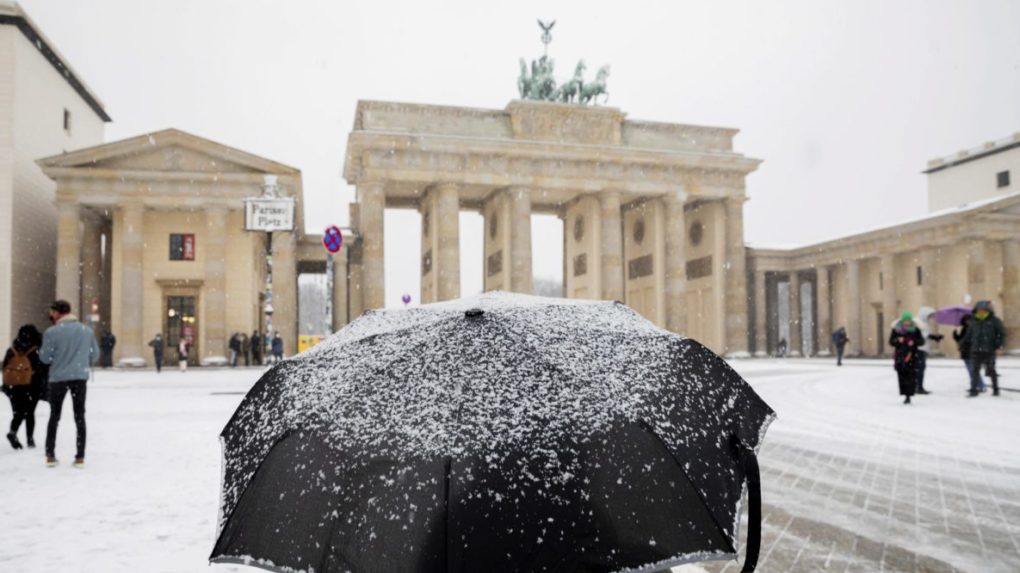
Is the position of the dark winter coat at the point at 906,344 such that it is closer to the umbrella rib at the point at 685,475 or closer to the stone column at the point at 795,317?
the umbrella rib at the point at 685,475

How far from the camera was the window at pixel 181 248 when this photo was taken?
35812mm

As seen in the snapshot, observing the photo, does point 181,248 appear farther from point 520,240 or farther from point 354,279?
point 520,240

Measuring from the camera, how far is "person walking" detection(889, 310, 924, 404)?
13742 mm

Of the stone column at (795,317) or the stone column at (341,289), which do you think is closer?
the stone column at (341,289)

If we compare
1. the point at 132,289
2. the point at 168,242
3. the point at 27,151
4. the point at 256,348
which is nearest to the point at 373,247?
the point at 256,348

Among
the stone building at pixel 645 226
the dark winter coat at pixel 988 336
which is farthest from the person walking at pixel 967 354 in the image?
the stone building at pixel 645 226

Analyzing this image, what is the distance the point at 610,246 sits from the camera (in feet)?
145

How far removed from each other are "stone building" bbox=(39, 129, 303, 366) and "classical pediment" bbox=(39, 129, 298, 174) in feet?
0.15

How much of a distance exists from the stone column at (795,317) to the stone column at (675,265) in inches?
440

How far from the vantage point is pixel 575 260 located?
49.1 metres

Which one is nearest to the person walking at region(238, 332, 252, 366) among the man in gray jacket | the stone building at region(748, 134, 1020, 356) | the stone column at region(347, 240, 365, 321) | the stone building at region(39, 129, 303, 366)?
the stone building at region(39, 129, 303, 366)

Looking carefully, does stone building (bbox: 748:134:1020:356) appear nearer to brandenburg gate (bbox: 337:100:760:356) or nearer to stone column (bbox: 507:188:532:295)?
brandenburg gate (bbox: 337:100:760:356)

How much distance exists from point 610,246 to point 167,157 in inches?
949

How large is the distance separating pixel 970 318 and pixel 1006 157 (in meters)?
43.5
